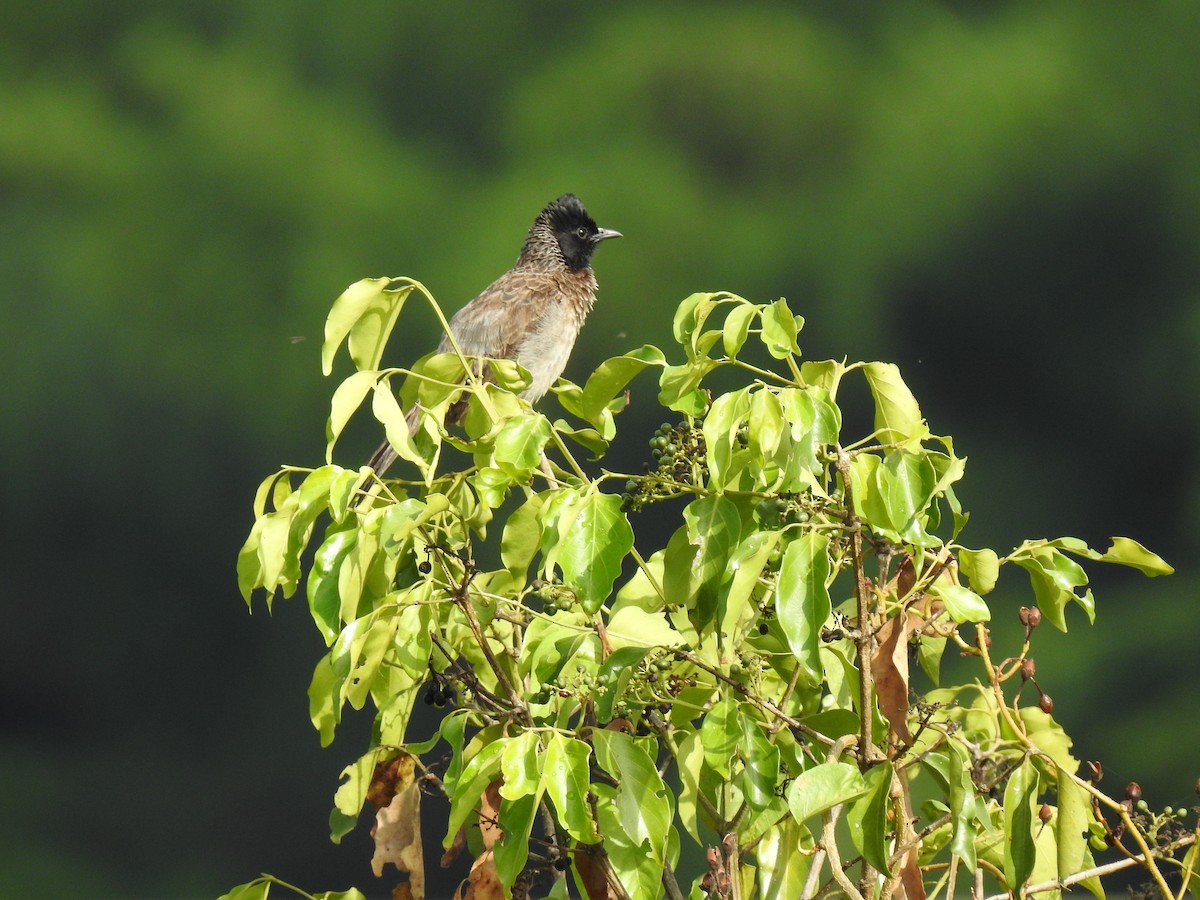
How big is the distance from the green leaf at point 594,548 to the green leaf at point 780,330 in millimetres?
208

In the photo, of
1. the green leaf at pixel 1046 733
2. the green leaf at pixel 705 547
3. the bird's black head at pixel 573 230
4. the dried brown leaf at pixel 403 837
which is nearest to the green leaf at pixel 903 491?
the green leaf at pixel 705 547

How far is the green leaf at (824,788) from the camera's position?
1263 mm

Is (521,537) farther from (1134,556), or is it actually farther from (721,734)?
(1134,556)

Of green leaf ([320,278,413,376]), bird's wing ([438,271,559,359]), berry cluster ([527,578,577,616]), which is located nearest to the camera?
green leaf ([320,278,413,376])

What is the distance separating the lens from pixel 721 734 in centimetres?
137

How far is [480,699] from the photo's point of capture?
156cm

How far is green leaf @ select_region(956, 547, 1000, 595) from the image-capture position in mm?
1367

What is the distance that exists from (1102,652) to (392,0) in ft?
8.62

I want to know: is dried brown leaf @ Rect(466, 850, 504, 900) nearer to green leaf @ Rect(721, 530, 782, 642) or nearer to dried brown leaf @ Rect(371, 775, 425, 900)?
dried brown leaf @ Rect(371, 775, 425, 900)

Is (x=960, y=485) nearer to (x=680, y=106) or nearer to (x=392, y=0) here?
(x=680, y=106)

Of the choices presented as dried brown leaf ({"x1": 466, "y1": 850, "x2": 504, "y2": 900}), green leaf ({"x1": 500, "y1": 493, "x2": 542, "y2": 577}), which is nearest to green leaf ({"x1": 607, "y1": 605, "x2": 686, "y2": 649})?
green leaf ({"x1": 500, "y1": 493, "x2": 542, "y2": 577})

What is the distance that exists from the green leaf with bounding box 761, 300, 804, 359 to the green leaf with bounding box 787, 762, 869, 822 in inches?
15.1

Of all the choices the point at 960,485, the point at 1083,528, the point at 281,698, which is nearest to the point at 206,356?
the point at 281,698

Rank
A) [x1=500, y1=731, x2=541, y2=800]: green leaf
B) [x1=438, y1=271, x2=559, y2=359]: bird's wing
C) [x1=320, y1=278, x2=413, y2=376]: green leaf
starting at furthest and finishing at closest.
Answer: [x1=438, y1=271, x2=559, y2=359]: bird's wing
[x1=320, y1=278, x2=413, y2=376]: green leaf
[x1=500, y1=731, x2=541, y2=800]: green leaf
